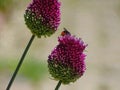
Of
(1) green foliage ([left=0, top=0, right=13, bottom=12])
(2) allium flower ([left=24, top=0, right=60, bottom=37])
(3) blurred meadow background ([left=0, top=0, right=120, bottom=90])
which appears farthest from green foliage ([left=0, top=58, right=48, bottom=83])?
(2) allium flower ([left=24, top=0, right=60, bottom=37])

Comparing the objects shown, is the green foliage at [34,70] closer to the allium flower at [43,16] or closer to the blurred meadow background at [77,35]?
the blurred meadow background at [77,35]

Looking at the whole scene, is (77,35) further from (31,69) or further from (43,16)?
(43,16)

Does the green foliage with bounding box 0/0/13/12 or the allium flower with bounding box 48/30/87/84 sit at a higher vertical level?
the green foliage with bounding box 0/0/13/12

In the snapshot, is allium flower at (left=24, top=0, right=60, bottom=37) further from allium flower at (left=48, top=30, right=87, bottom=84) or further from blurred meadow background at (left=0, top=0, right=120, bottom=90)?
blurred meadow background at (left=0, top=0, right=120, bottom=90)

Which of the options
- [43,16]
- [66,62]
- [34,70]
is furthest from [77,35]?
[66,62]

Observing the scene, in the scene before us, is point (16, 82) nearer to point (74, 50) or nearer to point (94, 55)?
point (94, 55)
